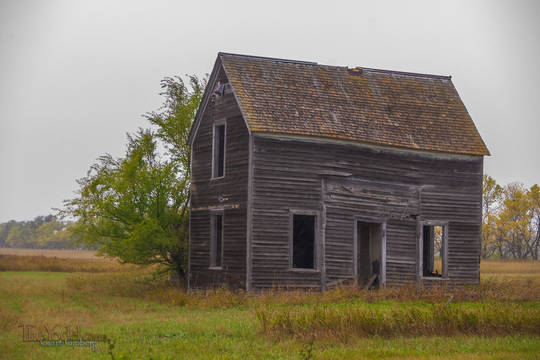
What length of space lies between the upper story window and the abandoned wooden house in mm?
44

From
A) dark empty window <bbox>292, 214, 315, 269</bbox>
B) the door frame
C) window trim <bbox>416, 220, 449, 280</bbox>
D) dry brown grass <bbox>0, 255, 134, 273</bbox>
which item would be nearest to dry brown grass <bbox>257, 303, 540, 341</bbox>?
the door frame

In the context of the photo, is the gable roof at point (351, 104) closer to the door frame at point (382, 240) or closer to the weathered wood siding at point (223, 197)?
the weathered wood siding at point (223, 197)

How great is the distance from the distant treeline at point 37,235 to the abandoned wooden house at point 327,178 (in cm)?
9464

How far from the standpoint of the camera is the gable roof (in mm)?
23172

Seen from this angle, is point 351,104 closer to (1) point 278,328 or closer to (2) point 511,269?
(1) point 278,328

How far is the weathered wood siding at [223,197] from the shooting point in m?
22.6

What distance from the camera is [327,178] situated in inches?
917

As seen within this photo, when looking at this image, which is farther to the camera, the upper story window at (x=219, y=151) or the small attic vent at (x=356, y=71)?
the small attic vent at (x=356, y=71)

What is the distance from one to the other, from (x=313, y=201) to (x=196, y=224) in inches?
182

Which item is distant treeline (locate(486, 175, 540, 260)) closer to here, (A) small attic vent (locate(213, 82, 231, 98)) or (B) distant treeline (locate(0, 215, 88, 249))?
(A) small attic vent (locate(213, 82, 231, 98))

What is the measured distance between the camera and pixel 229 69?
24.0 m

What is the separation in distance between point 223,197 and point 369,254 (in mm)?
5531

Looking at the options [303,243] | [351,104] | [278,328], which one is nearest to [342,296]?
[303,243]

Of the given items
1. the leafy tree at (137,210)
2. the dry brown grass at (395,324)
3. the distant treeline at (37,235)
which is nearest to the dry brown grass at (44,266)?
the leafy tree at (137,210)
